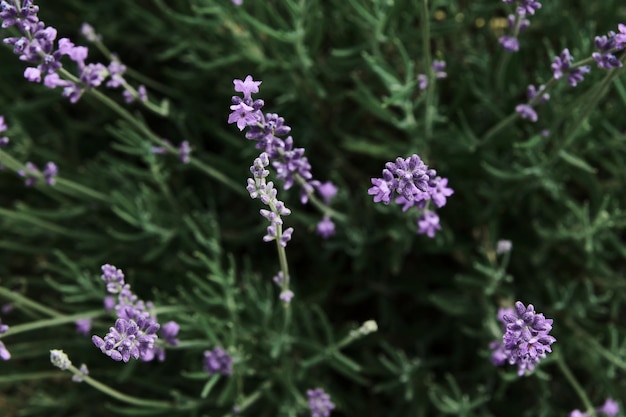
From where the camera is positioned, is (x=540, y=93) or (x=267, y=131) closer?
(x=267, y=131)

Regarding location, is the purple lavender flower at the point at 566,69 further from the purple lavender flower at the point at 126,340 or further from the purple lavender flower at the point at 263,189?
the purple lavender flower at the point at 126,340

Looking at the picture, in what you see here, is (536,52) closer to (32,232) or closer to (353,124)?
(353,124)

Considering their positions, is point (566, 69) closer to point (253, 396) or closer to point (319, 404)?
point (319, 404)

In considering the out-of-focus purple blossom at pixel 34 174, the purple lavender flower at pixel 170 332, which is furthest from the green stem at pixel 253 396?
the out-of-focus purple blossom at pixel 34 174

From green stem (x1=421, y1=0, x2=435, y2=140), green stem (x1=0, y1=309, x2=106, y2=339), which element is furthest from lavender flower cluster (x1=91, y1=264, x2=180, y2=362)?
green stem (x1=421, y1=0, x2=435, y2=140)

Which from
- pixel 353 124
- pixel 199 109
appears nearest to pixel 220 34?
pixel 199 109

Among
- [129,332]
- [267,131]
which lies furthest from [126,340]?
[267,131]

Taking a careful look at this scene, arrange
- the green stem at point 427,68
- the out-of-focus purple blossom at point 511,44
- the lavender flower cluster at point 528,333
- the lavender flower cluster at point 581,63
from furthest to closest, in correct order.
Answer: the out-of-focus purple blossom at point 511,44, the green stem at point 427,68, the lavender flower cluster at point 581,63, the lavender flower cluster at point 528,333
